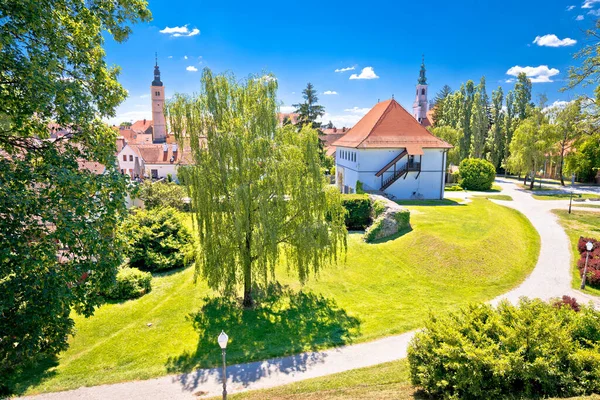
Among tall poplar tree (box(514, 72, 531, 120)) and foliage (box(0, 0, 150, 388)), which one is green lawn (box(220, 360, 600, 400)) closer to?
foliage (box(0, 0, 150, 388))

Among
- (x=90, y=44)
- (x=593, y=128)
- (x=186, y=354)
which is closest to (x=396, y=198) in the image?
(x=593, y=128)

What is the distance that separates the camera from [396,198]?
32906 mm

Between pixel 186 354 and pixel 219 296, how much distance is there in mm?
4172

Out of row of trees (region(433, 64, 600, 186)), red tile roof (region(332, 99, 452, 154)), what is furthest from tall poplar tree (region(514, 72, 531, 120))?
red tile roof (region(332, 99, 452, 154))

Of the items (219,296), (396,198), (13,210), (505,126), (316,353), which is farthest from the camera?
(505,126)

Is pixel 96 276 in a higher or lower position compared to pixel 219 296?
higher

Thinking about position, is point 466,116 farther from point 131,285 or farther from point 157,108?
point 157,108

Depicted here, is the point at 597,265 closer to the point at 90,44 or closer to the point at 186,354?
the point at 186,354

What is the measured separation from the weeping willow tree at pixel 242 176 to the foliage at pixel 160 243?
17.5 ft

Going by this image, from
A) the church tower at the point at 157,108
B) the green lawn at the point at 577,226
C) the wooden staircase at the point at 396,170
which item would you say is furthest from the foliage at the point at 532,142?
the church tower at the point at 157,108

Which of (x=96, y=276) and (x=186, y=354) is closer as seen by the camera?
(x=96, y=276)

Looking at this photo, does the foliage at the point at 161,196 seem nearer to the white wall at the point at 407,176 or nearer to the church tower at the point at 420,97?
the white wall at the point at 407,176

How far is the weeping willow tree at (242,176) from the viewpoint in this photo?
12938 mm

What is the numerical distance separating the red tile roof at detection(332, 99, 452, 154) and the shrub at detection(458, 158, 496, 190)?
9520 millimetres
